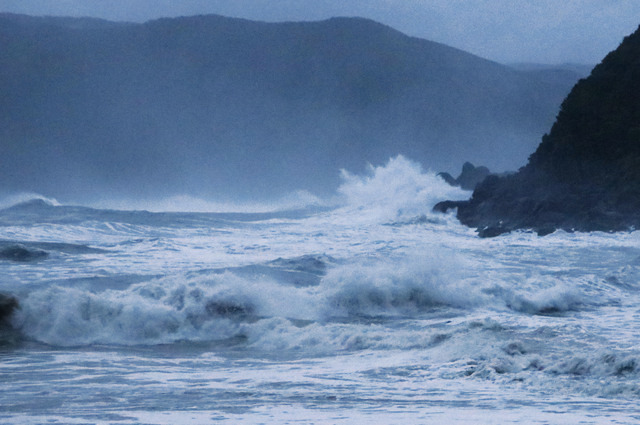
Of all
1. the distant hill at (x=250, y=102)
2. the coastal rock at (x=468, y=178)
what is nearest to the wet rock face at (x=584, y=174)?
the coastal rock at (x=468, y=178)

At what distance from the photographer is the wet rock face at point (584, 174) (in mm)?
Result: 22562

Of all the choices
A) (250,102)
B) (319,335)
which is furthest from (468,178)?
(250,102)

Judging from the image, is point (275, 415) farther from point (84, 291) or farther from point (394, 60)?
point (394, 60)

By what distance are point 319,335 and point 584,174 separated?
18120 millimetres

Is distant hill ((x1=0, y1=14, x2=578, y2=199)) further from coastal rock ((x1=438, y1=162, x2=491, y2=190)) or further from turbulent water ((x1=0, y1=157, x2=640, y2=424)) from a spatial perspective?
turbulent water ((x1=0, y1=157, x2=640, y2=424))

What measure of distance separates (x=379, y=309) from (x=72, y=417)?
20.0ft

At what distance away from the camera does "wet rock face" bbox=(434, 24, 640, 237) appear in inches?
888

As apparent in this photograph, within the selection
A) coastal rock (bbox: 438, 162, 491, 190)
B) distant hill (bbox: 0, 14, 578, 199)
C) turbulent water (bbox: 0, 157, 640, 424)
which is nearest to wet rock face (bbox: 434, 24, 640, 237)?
turbulent water (bbox: 0, 157, 640, 424)

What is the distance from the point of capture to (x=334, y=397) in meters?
6.05

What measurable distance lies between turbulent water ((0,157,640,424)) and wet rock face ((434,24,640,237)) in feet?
12.4

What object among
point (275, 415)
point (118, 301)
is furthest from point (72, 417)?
point (118, 301)

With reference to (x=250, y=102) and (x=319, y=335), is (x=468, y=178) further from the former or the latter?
(x=250, y=102)

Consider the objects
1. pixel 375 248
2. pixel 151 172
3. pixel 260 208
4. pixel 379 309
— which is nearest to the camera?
pixel 379 309

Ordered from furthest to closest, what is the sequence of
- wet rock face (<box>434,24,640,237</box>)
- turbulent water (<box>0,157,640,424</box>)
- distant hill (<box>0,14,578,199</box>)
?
1. distant hill (<box>0,14,578,199</box>)
2. wet rock face (<box>434,24,640,237</box>)
3. turbulent water (<box>0,157,640,424</box>)
